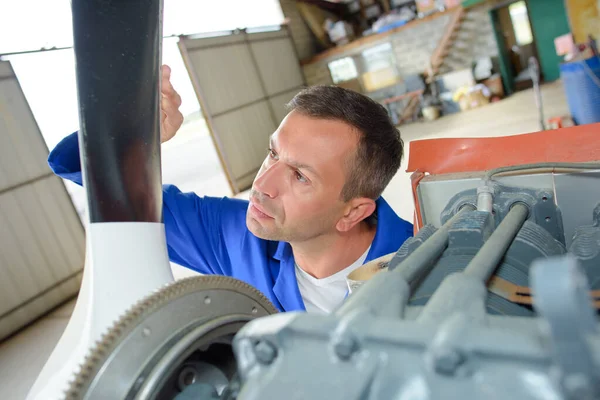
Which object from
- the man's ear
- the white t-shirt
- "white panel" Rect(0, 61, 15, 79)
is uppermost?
"white panel" Rect(0, 61, 15, 79)

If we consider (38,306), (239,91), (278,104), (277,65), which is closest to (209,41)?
(239,91)

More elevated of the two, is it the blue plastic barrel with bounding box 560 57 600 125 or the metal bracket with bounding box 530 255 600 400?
the metal bracket with bounding box 530 255 600 400

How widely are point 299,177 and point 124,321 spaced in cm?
73

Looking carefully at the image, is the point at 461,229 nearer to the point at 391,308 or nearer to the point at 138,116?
the point at 391,308

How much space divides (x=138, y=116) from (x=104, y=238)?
0.60ft

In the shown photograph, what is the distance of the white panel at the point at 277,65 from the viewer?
36.4ft

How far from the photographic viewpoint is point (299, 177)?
47.0 inches

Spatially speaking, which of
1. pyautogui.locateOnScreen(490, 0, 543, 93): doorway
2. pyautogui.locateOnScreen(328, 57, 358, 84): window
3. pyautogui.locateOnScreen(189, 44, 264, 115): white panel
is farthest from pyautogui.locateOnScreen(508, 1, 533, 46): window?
pyautogui.locateOnScreen(189, 44, 264, 115): white panel

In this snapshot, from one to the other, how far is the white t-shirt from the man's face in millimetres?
231

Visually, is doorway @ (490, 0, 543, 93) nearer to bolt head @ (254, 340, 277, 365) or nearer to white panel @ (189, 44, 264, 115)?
white panel @ (189, 44, 264, 115)

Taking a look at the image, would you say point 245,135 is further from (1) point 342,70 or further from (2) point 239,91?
(1) point 342,70

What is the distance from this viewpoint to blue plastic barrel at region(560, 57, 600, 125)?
17.5 feet

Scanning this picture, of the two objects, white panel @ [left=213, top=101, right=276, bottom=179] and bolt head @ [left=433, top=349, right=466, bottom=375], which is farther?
white panel @ [left=213, top=101, right=276, bottom=179]

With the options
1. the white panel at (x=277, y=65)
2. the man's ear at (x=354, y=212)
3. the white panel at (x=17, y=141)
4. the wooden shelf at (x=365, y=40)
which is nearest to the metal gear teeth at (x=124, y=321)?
the man's ear at (x=354, y=212)
